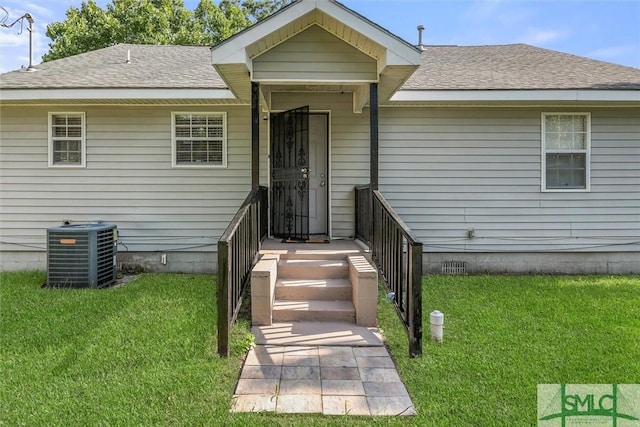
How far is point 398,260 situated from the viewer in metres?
3.76

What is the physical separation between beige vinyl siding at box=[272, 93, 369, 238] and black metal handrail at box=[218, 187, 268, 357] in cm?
203

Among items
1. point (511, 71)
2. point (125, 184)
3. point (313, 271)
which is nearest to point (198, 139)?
point (125, 184)

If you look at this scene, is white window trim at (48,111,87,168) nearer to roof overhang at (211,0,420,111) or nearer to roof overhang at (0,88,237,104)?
roof overhang at (0,88,237,104)

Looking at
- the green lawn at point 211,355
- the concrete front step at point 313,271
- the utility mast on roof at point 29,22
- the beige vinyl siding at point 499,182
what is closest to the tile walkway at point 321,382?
the green lawn at point 211,355

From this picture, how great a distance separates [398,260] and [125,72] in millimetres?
5808

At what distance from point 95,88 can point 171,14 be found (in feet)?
49.7

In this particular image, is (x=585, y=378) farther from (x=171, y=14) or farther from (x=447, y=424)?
(x=171, y=14)

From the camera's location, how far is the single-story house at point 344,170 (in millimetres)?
6465

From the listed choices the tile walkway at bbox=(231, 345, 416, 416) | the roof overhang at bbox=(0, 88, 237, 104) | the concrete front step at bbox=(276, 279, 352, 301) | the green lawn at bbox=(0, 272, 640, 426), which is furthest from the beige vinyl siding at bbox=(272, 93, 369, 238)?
the tile walkway at bbox=(231, 345, 416, 416)

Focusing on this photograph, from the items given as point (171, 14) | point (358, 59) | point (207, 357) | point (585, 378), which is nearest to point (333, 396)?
point (207, 357)

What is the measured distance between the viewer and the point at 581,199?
6656 millimetres

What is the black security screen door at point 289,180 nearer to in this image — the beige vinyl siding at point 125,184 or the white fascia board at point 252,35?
the beige vinyl siding at point 125,184

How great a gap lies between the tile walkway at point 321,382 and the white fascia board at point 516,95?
4066 mm

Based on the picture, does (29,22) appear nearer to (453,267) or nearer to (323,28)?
(323,28)
